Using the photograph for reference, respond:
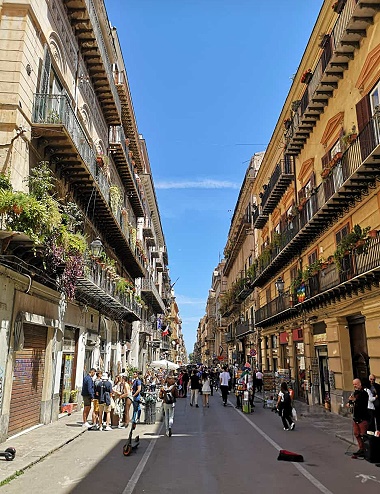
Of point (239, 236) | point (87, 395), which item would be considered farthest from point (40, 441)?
point (239, 236)

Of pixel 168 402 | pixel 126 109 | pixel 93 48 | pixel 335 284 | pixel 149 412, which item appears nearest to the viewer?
pixel 168 402

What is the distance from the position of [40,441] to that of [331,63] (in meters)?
15.2

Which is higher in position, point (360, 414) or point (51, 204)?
point (51, 204)

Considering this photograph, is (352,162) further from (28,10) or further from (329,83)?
(28,10)

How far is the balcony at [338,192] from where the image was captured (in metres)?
12.1

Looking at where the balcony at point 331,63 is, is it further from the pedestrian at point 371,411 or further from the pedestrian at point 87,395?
the pedestrian at point 87,395

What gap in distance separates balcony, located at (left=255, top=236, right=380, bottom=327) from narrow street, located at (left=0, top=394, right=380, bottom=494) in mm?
4521

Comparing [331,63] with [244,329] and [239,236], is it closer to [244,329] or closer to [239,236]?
[244,329]

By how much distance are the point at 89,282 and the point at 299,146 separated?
42.0ft

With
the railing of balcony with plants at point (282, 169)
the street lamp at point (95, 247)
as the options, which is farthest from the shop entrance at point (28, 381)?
the railing of balcony with plants at point (282, 169)

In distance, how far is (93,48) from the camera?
16.9 metres

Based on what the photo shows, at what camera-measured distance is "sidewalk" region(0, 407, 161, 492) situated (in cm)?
803

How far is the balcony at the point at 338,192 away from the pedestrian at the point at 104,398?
9531mm

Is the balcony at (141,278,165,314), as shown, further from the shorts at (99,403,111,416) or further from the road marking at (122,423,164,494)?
the road marking at (122,423,164,494)
